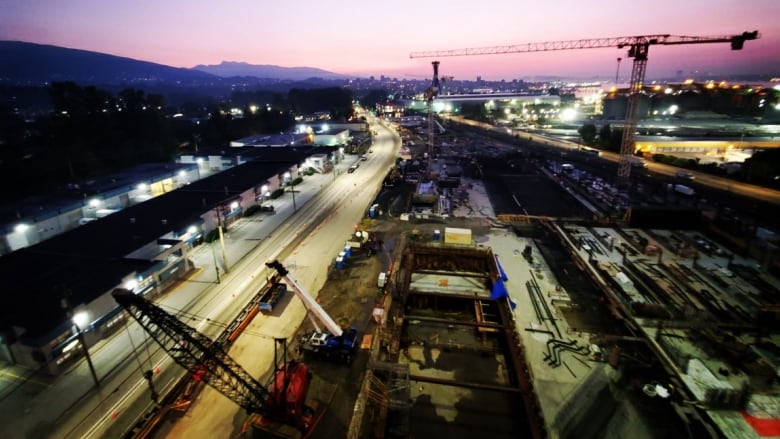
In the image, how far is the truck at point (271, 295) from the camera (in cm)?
2445

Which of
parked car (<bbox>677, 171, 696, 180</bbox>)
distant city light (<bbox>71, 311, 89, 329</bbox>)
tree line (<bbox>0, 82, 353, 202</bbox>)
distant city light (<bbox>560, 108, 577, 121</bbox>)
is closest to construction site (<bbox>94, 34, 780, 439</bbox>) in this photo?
distant city light (<bbox>71, 311, 89, 329</bbox>)

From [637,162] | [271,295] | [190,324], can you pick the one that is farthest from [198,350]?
[637,162]

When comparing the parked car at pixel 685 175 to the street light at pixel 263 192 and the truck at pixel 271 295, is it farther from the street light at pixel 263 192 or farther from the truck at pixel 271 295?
the street light at pixel 263 192

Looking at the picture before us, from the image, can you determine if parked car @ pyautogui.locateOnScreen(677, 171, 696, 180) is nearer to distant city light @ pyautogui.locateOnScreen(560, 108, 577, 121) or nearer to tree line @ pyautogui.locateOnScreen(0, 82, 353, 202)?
distant city light @ pyautogui.locateOnScreen(560, 108, 577, 121)

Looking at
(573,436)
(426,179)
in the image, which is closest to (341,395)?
(573,436)

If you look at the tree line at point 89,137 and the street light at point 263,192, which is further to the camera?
the tree line at point 89,137

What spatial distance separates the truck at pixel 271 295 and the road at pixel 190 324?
892 mm

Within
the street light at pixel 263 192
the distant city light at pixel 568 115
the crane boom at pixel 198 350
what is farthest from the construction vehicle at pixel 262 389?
the distant city light at pixel 568 115

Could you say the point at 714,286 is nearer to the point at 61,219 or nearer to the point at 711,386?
the point at 711,386

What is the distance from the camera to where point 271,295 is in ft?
83.4

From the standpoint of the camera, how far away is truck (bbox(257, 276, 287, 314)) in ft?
80.2

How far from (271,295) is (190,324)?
5.30m

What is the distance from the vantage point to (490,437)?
17.0m

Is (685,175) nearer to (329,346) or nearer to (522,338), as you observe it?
(522,338)
